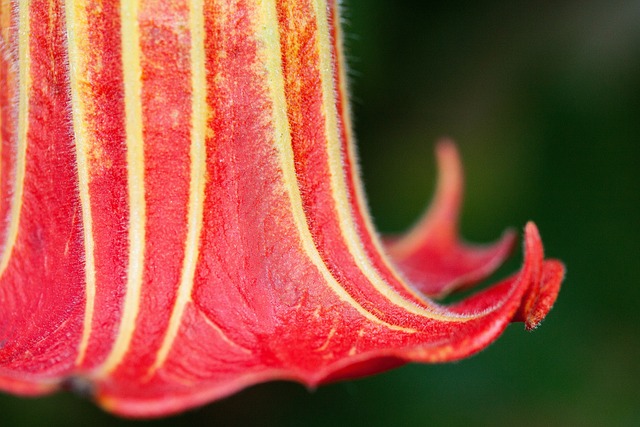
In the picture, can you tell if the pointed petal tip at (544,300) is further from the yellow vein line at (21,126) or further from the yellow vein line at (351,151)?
the yellow vein line at (21,126)

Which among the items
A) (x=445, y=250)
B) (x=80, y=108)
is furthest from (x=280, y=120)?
(x=445, y=250)

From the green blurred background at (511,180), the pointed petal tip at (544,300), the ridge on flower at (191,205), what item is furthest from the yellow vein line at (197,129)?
the green blurred background at (511,180)

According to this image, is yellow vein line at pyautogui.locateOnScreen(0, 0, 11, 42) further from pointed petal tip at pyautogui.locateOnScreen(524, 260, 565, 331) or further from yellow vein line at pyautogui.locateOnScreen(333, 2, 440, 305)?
pointed petal tip at pyautogui.locateOnScreen(524, 260, 565, 331)

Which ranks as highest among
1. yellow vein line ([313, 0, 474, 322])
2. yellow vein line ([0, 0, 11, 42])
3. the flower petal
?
yellow vein line ([0, 0, 11, 42])

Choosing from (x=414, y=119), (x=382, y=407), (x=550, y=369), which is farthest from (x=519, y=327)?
(x=414, y=119)

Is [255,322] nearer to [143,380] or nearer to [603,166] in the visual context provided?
[143,380]

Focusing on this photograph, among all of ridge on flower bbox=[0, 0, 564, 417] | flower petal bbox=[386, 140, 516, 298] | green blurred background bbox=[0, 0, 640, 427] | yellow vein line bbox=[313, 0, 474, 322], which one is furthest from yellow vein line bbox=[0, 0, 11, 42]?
green blurred background bbox=[0, 0, 640, 427]
